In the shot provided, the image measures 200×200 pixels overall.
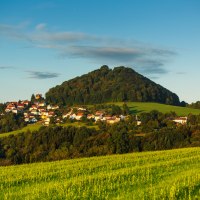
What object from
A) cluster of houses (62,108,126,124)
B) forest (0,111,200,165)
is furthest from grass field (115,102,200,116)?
forest (0,111,200,165)

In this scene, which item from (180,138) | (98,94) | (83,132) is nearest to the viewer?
(180,138)

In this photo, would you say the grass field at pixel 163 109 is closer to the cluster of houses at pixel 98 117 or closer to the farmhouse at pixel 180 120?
the cluster of houses at pixel 98 117

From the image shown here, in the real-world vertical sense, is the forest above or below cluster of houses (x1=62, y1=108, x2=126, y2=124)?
below

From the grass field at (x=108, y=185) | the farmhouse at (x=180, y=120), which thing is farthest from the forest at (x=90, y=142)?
the grass field at (x=108, y=185)

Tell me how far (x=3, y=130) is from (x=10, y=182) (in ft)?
398

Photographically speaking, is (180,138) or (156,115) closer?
(180,138)

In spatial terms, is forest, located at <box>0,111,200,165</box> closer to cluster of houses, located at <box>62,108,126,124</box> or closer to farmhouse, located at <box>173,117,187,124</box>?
farmhouse, located at <box>173,117,187,124</box>

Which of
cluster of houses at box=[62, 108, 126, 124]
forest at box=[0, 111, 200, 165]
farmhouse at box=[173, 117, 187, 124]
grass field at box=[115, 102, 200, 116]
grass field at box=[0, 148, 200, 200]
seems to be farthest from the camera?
grass field at box=[115, 102, 200, 116]

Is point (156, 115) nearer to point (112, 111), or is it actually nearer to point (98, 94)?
point (112, 111)

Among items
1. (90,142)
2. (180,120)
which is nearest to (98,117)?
(180,120)

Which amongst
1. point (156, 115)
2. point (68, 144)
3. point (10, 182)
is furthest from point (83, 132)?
point (10, 182)

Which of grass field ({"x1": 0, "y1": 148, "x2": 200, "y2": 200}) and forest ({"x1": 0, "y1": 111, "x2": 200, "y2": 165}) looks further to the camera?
forest ({"x1": 0, "y1": 111, "x2": 200, "y2": 165})

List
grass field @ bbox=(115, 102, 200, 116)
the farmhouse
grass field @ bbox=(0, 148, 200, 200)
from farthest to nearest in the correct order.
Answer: grass field @ bbox=(115, 102, 200, 116), the farmhouse, grass field @ bbox=(0, 148, 200, 200)

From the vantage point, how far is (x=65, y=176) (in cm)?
1950
